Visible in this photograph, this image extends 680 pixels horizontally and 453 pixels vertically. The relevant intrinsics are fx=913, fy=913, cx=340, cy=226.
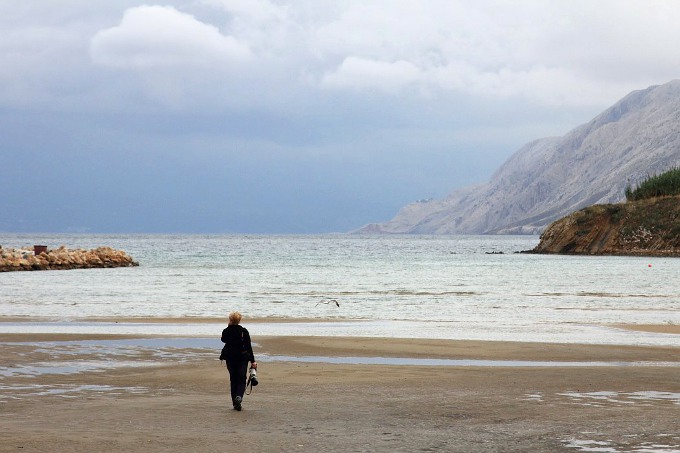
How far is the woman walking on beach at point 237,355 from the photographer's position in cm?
1623

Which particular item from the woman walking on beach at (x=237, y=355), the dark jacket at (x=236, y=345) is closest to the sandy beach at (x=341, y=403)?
the woman walking on beach at (x=237, y=355)

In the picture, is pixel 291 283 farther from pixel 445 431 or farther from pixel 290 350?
pixel 445 431

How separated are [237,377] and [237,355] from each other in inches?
17.2

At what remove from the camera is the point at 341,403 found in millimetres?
16938

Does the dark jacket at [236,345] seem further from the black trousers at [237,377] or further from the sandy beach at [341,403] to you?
the sandy beach at [341,403]

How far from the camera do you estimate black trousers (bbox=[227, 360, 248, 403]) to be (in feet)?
52.7

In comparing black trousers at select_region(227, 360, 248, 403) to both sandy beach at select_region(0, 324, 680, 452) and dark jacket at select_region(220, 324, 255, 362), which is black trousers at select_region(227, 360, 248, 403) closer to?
dark jacket at select_region(220, 324, 255, 362)

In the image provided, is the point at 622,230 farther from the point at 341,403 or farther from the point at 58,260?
the point at 341,403

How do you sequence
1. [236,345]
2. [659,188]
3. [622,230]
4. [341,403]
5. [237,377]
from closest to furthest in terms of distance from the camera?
[237,377] → [236,345] → [341,403] → [622,230] → [659,188]

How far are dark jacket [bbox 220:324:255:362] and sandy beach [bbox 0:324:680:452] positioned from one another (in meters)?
0.91

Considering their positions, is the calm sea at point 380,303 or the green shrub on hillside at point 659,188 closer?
the calm sea at point 380,303

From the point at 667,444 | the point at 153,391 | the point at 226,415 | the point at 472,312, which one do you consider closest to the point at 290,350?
the point at 153,391

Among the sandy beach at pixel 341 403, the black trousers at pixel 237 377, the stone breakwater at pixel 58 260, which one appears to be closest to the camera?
the sandy beach at pixel 341 403

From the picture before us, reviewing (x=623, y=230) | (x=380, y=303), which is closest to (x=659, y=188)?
(x=623, y=230)
